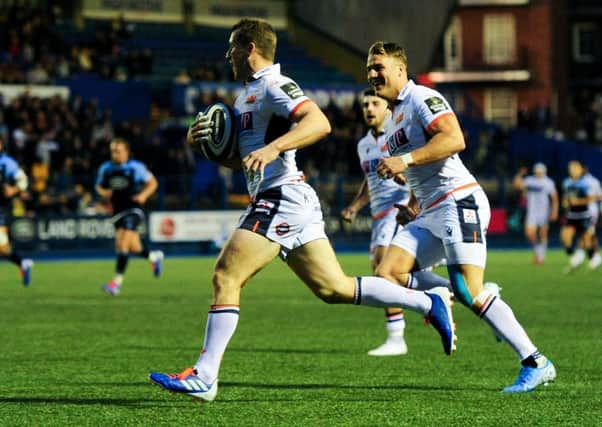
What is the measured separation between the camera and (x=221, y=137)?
8.12m

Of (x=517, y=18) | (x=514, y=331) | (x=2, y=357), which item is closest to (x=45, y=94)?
(x=2, y=357)

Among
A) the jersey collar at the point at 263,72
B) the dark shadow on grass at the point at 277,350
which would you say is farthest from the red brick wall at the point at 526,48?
the jersey collar at the point at 263,72

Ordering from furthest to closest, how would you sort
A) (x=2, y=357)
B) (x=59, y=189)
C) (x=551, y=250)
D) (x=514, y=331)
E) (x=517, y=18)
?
(x=517, y=18)
(x=551, y=250)
(x=59, y=189)
(x=2, y=357)
(x=514, y=331)

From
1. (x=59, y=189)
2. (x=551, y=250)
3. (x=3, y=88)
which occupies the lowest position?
(x=551, y=250)

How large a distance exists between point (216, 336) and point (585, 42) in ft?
202

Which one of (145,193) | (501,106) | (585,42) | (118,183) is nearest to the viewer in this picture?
(145,193)

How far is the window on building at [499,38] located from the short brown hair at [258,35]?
59367 millimetres

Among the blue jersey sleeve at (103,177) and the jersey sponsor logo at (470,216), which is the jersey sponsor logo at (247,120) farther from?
the blue jersey sleeve at (103,177)

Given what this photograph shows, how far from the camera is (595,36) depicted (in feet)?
220

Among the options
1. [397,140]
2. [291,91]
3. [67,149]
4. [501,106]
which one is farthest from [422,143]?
[501,106]

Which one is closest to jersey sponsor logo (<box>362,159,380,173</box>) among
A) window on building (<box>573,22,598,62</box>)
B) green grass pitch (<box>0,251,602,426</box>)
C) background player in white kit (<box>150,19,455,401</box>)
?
green grass pitch (<box>0,251,602,426</box>)

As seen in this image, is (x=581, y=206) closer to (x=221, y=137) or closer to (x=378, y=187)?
(x=378, y=187)

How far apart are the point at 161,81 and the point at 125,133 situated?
20.3 feet

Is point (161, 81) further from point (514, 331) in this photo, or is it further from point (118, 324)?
point (514, 331)
